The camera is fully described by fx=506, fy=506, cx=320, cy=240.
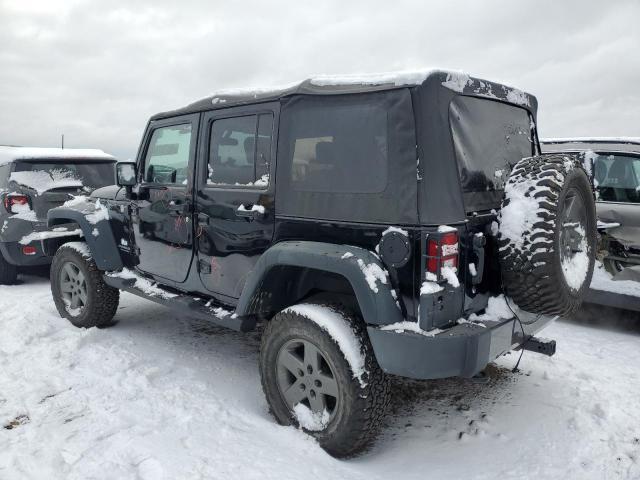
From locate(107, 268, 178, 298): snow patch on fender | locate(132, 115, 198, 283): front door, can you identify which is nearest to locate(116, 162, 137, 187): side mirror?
locate(132, 115, 198, 283): front door

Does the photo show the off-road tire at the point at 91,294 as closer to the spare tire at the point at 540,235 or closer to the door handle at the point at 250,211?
the door handle at the point at 250,211

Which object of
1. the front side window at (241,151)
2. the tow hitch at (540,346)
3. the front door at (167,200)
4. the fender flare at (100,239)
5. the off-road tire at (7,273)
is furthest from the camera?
the off-road tire at (7,273)

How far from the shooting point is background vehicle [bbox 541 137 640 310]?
183 inches

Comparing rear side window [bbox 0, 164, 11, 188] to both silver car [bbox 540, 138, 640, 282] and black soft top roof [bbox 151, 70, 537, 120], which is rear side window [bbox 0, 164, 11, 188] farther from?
silver car [bbox 540, 138, 640, 282]

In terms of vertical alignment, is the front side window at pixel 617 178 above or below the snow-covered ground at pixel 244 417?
above

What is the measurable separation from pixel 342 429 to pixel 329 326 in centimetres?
54

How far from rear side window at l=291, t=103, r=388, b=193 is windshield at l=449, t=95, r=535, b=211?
15.5 inches

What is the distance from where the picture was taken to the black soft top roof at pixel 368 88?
2537mm

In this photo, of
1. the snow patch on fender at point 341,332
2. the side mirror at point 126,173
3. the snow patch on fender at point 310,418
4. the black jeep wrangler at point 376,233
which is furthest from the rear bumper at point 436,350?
the side mirror at point 126,173

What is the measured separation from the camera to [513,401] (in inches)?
133

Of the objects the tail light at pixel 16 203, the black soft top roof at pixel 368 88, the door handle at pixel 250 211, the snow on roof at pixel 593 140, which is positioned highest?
the snow on roof at pixel 593 140

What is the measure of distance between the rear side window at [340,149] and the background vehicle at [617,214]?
316 centimetres

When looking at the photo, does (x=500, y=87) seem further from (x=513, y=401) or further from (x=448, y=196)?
(x=513, y=401)

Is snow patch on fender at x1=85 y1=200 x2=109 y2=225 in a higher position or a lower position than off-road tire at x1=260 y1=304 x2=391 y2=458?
higher
